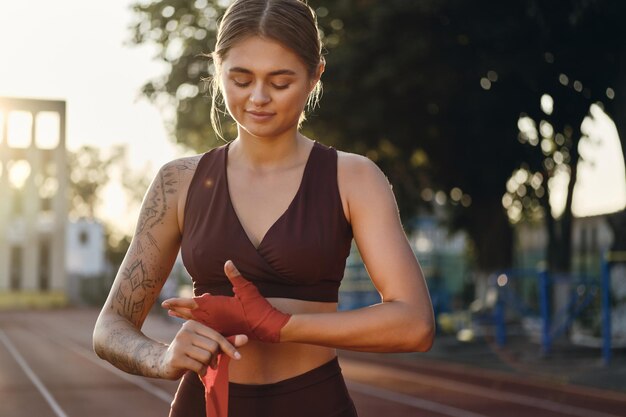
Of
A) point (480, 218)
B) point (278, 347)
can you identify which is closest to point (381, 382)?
point (480, 218)

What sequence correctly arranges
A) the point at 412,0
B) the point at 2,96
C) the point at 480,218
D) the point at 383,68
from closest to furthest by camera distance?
the point at 412,0, the point at 383,68, the point at 480,218, the point at 2,96

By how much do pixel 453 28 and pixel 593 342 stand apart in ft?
20.1

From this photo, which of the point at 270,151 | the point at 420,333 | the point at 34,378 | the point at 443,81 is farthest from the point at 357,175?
the point at 443,81

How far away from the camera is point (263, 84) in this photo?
2.22 m

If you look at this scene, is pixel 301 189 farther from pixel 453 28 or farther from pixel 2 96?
pixel 2 96

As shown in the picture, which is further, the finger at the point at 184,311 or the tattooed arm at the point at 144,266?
the tattooed arm at the point at 144,266

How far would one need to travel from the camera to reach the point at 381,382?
57.3 ft

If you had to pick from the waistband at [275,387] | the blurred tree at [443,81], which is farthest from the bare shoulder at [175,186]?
the blurred tree at [443,81]

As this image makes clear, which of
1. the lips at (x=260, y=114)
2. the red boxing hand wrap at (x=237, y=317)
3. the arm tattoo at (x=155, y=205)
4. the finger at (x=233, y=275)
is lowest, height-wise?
the red boxing hand wrap at (x=237, y=317)

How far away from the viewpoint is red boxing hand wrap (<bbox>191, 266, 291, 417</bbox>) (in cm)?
210

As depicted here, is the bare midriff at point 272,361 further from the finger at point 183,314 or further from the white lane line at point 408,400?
the white lane line at point 408,400

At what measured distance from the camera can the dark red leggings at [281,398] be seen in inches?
89.0

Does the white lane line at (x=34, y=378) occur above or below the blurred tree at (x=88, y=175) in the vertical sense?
below

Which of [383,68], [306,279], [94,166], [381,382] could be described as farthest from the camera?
[94,166]
